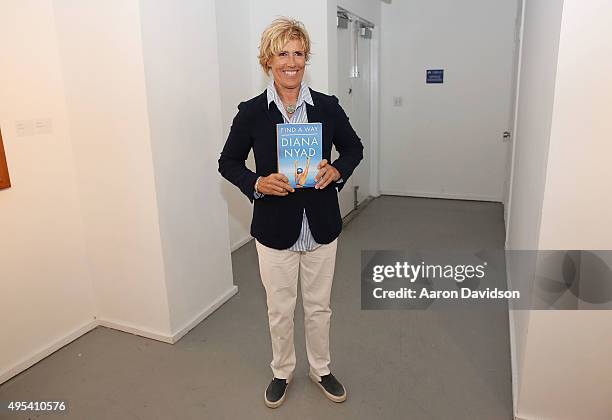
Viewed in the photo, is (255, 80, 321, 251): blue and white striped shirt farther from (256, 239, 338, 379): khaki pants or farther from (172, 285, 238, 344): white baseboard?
(172, 285, 238, 344): white baseboard

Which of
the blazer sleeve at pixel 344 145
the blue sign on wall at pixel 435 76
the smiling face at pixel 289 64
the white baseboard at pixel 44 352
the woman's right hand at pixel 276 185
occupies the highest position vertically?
the blue sign on wall at pixel 435 76

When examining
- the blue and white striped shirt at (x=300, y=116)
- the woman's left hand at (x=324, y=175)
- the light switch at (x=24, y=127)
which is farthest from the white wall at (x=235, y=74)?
the woman's left hand at (x=324, y=175)

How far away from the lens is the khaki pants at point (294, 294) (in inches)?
79.0

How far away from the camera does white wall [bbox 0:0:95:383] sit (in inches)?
92.7

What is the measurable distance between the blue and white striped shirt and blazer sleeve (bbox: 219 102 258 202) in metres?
0.06

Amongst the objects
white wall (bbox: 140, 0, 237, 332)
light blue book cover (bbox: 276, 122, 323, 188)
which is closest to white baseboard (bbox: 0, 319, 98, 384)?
white wall (bbox: 140, 0, 237, 332)

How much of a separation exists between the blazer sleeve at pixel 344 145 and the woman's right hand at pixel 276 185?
264mm

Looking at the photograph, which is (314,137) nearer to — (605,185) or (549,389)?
(605,185)

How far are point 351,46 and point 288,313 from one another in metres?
3.60

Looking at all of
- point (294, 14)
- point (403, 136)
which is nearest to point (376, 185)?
point (403, 136)

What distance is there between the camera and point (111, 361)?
261 cm

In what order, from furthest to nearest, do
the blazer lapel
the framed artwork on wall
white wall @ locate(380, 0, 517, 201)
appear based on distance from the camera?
white wall @ locate(380, 0, 517, 201)
the framed artwork on wall
the blazer lapel

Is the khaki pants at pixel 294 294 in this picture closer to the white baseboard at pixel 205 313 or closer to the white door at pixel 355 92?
the white baseboard at pixel 205 313

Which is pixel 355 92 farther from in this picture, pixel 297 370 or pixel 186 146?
pixel 297 370
